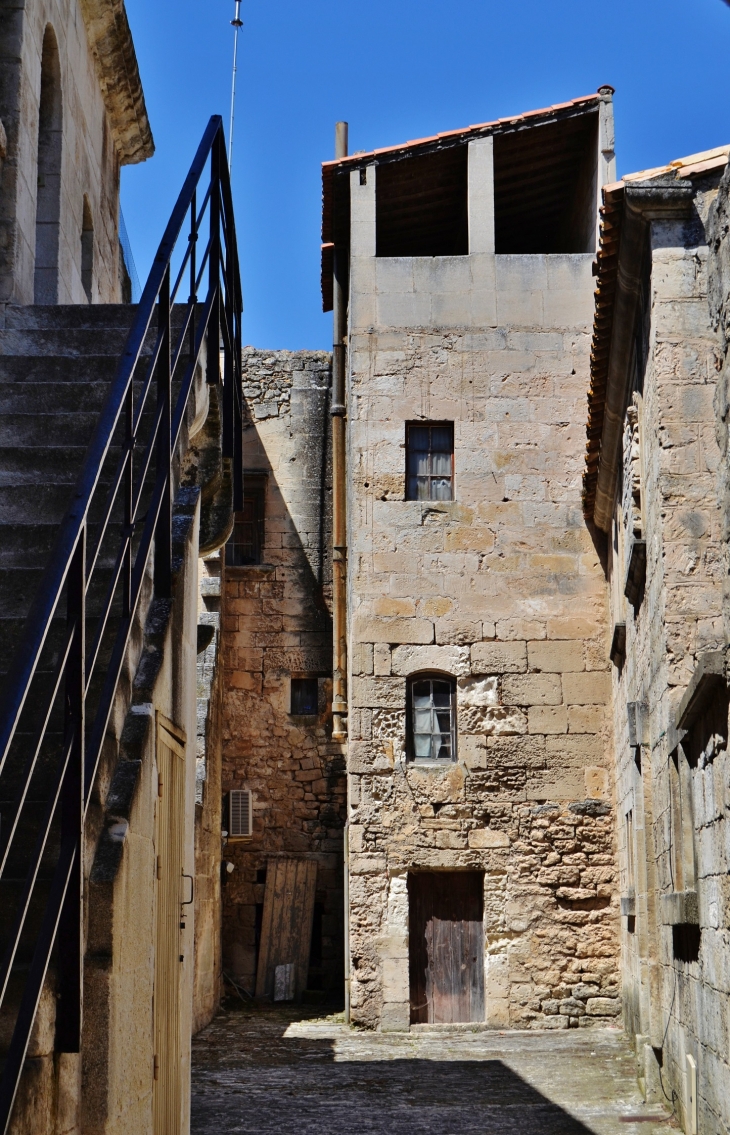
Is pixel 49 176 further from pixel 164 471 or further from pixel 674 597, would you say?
pixel 164 471

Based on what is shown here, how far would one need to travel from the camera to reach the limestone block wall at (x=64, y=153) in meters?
8.26

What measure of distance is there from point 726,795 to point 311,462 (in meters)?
12.6

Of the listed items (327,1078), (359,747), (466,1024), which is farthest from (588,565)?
(327,1078)

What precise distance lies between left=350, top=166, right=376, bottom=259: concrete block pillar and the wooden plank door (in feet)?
24.7

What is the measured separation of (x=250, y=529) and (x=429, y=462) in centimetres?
432

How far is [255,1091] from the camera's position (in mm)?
10273

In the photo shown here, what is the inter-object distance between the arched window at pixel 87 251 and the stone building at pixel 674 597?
422cm

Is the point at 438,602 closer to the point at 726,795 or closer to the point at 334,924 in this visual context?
the point at 334,924

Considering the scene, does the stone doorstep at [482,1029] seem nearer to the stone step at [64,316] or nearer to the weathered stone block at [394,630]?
the weathered stone block at [394,630]

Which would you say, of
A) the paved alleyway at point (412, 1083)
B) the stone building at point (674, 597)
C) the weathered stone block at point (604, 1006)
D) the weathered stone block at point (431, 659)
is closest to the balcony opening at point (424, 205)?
the stone building at point (674, 597)

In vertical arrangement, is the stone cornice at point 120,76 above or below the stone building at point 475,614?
above

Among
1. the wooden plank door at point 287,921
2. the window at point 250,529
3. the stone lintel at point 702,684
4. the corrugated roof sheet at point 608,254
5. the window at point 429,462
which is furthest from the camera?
the window at point 250,529

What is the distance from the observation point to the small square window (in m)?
17.6

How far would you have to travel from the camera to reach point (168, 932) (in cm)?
496
